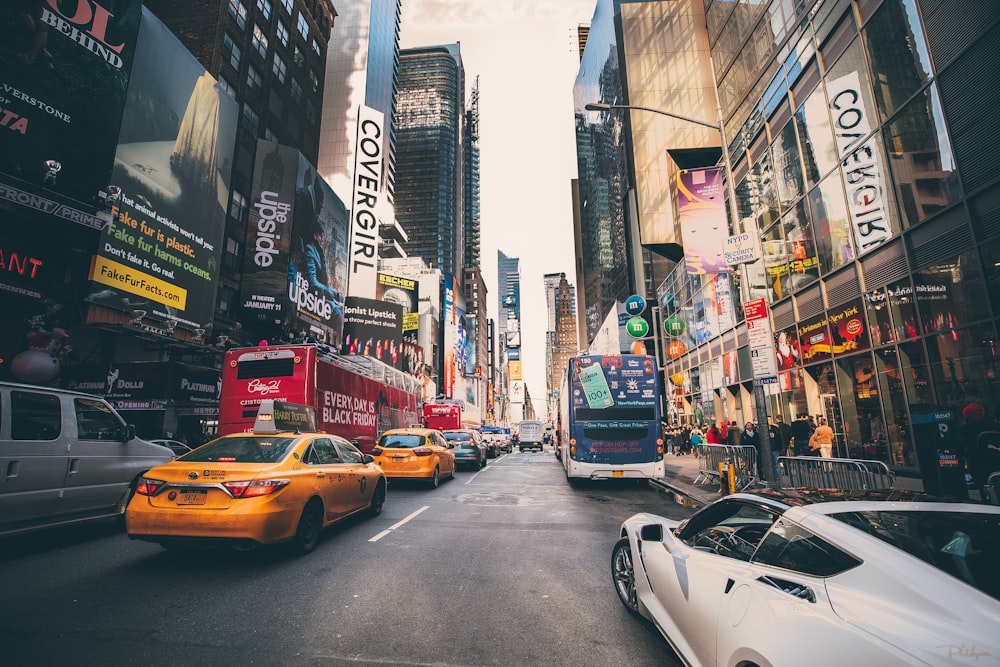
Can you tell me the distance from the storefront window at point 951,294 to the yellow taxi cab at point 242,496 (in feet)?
45.6

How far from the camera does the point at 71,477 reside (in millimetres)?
6473

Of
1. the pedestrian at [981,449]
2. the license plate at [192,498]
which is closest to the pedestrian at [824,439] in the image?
the pedestrian at [981,449]

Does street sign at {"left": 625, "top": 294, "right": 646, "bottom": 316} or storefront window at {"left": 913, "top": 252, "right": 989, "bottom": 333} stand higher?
street sign at {"left": 625, "top": 294, "right": 646, "bottom": 316}

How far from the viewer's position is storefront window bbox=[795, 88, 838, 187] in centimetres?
1603

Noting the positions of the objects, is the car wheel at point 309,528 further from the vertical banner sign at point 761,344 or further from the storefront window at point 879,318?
the storefront window at point 879,318

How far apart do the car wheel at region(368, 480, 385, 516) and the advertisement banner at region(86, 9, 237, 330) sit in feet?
49.2

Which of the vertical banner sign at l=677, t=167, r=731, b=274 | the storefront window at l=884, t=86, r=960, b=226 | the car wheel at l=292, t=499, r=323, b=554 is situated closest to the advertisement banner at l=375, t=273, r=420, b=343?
the vertical banner sign at l=677, t=167, r=731, b=274

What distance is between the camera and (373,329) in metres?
48.4

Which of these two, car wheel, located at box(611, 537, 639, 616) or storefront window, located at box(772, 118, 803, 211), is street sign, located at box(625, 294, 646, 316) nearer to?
storefront window, located at box(772, 118, 803, 211)

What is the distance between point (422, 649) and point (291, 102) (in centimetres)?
4575

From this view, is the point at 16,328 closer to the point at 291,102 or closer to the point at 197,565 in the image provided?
the point at 197,565

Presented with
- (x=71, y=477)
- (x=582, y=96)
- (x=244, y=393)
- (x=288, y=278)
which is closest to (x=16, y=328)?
(x=244, y=393)

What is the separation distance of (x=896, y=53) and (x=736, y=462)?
1182 centimetres

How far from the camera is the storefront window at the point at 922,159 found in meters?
11.6
